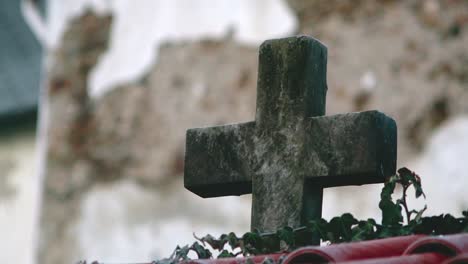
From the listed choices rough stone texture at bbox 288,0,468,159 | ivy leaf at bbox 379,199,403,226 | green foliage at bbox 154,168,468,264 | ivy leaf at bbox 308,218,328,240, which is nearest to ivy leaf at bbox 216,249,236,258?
green foliage at bbox 154,168,468,264

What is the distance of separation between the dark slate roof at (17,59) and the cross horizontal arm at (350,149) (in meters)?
6.32

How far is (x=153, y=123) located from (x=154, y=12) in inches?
16.3

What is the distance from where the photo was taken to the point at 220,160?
2566 millimetres

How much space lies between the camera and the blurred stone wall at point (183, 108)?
4883mm

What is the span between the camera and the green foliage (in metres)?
2.17

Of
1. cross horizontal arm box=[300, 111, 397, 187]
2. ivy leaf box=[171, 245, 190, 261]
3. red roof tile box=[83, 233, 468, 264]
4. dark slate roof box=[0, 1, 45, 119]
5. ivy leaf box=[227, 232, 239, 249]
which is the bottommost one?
red roof tile box=[83, 233, 468, 264]

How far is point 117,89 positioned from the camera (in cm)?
571

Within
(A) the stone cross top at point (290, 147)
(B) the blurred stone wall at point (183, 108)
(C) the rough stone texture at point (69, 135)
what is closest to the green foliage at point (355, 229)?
(A) the stone cross top at point (290, 147)

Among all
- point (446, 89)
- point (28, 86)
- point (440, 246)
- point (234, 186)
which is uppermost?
point (28, 86)

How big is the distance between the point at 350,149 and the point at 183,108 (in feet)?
10.1

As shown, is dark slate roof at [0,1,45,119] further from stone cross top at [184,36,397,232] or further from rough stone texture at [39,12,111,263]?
stone cross top at [184,36,397,232]

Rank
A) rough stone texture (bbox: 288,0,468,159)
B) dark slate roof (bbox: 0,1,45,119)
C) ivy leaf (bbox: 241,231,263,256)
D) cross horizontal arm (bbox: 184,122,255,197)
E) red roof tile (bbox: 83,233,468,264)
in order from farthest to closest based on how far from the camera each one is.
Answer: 1. dark slate roof (bbox: 0,1,45,119)
2. rough stone texture (bbox: 288,0,468,159)
3. cross horizontal arm (bbox: 184,122,255,197)
4. ivy leaf (bbox: 241,231,263,256)
5. red roof tile (bbox: 83,233,468,264)

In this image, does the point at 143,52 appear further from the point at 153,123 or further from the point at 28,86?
the point at 28,86

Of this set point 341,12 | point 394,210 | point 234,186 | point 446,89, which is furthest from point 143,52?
point 394,210
